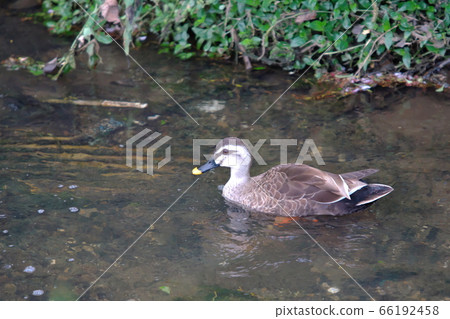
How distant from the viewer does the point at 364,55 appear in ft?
25.8

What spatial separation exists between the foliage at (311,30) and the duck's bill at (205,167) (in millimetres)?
1899

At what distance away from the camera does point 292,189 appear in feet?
18.7

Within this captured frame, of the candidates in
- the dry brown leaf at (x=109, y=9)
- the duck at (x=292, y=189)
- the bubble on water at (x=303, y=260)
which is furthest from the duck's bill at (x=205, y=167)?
the dry brown leaf at (x=109, y=9)

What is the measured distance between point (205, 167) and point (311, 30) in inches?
127

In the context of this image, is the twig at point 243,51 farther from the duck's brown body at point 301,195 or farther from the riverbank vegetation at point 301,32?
the duck's brown body at point 301,195

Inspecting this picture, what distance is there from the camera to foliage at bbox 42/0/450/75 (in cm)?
750

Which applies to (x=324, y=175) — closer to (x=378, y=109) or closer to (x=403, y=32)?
(x=378, y=109)

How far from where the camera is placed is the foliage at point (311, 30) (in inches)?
295

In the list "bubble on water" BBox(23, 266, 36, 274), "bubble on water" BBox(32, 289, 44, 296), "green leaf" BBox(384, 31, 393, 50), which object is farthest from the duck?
"green leaf" BBox(384, 31, 393, 50)

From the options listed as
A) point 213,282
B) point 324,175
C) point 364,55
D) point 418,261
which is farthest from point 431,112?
point 213,282

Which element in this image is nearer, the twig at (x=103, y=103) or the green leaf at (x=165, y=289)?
the green leaf at (x=165, y=289)

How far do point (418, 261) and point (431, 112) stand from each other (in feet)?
9.97

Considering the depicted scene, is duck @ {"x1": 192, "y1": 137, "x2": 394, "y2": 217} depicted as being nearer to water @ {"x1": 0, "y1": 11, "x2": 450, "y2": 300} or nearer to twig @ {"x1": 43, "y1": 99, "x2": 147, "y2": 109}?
water @ {"x1": 0, "y1": 11, "x2": 450, "y2": 300}
